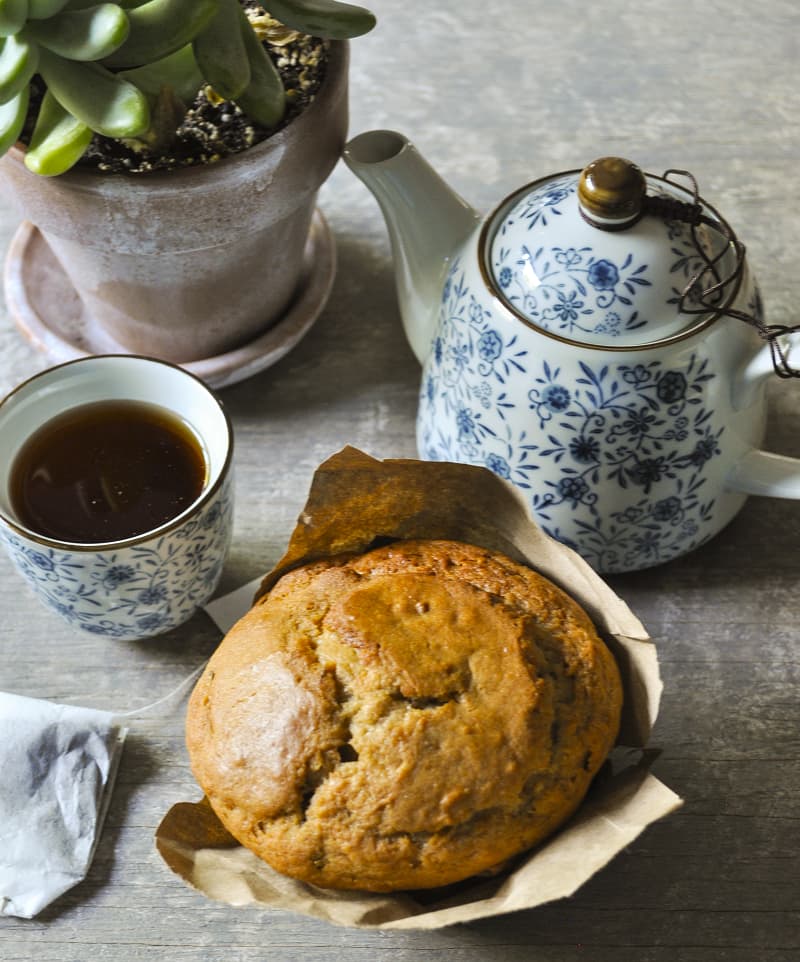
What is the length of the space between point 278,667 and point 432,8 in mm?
979

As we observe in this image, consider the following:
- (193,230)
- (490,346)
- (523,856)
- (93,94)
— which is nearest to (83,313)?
(193,230)

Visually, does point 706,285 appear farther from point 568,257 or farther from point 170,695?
point 170,695

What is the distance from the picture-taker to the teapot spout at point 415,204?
0.95m

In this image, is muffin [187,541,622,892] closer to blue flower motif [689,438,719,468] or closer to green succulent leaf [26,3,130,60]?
blue flower motif [689,438,719,468]

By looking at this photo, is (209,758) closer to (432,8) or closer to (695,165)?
(695,165)

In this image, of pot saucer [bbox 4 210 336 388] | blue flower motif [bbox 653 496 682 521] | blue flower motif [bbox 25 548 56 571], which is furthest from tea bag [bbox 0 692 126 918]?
blue flower motif [bbox 653 496 682 521]

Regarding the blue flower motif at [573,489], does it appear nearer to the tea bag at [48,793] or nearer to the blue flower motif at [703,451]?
the blue flower motif at [703,451]

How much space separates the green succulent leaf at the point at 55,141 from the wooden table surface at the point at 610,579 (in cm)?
32

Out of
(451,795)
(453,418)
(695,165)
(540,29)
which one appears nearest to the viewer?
(451,795)

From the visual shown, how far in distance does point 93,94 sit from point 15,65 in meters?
0.05

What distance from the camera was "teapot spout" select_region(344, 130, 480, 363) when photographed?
952mm

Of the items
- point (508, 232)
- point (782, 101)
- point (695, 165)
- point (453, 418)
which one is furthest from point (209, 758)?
point (782, 101)

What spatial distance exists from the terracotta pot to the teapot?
0.06 meters

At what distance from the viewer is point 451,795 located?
71cm
